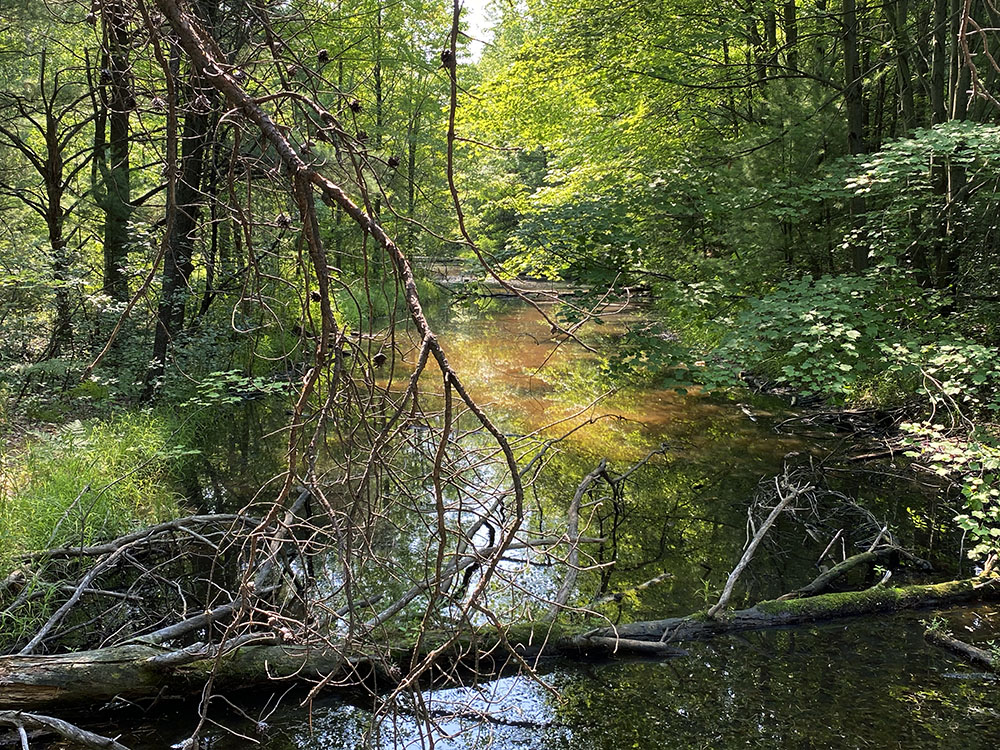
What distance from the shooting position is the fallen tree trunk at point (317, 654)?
346cm

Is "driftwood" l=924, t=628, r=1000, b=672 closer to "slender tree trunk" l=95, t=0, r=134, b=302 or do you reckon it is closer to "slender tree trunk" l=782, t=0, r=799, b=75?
"slender tree trunk" l=782, t=0, r=799, b=75

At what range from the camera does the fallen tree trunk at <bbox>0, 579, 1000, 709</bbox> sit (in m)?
3.46

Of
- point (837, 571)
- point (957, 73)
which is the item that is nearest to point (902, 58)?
point (957, 73)

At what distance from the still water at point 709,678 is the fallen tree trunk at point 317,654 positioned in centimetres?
12

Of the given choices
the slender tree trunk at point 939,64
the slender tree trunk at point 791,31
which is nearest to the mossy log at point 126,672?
the slender tree trunk at point 939,64

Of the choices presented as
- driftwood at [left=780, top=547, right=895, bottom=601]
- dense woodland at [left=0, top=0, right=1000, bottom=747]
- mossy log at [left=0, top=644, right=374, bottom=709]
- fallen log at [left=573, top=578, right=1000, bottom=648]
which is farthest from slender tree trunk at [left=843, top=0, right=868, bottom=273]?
mossy log at [left=0, top=644, right=374, bottom=709]

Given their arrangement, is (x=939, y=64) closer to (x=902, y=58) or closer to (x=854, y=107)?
(x=854, y=107)

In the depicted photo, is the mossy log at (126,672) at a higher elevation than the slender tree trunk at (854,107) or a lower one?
lower

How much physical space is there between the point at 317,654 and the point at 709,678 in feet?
8.07

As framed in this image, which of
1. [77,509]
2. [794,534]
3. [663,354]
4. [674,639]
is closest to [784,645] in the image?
[674,639]

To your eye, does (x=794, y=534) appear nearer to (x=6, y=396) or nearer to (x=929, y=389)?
(x=929, y=389)

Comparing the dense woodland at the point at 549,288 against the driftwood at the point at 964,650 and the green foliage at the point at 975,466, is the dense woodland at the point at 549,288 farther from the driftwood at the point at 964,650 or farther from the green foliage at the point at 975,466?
the driftwood at the point at 964,650

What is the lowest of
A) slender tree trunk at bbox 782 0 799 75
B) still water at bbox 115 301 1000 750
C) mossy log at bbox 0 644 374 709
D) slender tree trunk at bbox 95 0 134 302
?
still water at bbox 115 301 1000 750

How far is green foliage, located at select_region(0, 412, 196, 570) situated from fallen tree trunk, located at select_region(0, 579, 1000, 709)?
1.18m
